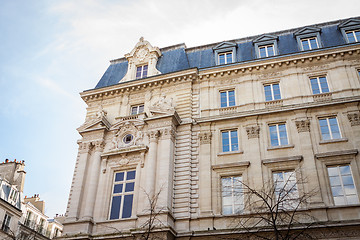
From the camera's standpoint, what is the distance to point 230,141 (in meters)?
23.8

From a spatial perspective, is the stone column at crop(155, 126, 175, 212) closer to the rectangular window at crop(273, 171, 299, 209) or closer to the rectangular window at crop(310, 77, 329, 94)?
the rectangular window at crop(273, 171, 299, 209)

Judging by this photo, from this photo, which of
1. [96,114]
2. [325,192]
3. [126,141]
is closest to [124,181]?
[126,141]

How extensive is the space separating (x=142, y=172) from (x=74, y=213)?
5109 millimetres

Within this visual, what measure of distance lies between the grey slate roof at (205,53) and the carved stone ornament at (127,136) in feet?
18.1

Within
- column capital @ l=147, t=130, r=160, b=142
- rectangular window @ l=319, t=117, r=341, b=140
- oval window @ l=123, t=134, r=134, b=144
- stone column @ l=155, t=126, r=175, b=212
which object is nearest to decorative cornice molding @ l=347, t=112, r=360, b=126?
rectangular window @ l=319, t=117, r=341, b=140

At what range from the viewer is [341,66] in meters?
24.5

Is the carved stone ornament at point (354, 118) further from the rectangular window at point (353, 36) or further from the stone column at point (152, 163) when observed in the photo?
the stone column at point (152, 163)

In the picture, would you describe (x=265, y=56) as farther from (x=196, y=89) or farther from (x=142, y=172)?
(x=142, y=172)

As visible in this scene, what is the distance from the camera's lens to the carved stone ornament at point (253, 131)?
23.2 metres

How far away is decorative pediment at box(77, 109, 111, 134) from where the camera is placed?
26223 mm

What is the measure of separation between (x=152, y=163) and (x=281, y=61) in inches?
465

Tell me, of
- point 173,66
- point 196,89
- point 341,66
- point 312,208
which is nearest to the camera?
point 312,208

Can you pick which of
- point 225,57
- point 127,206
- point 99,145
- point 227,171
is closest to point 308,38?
point 225,57

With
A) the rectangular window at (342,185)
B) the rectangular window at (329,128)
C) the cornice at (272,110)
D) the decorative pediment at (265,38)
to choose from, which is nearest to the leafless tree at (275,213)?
the rectangular window at (342,185)
